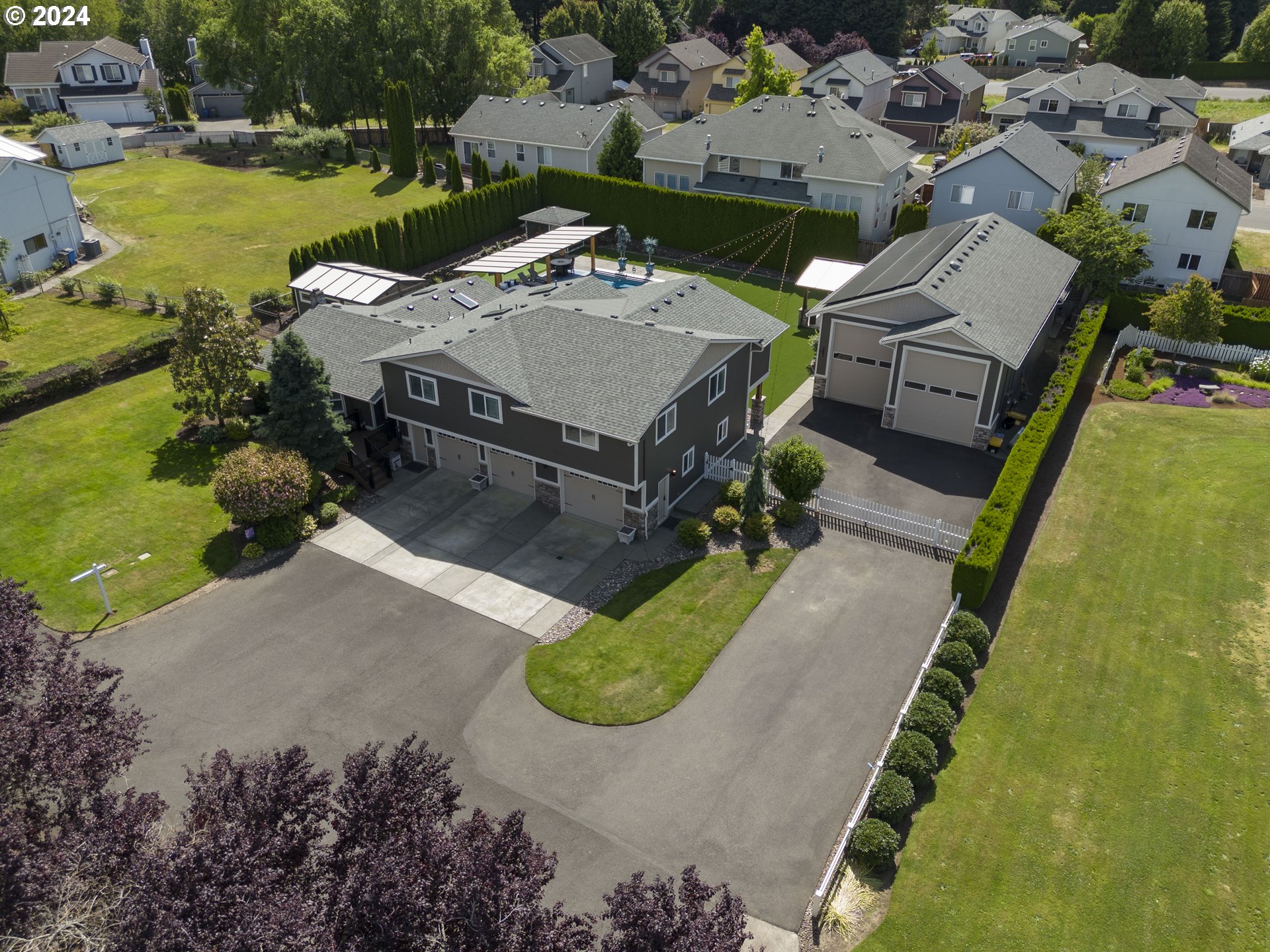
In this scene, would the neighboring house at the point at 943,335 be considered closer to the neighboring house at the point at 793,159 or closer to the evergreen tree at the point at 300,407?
the neighboring house at the point at 793,159

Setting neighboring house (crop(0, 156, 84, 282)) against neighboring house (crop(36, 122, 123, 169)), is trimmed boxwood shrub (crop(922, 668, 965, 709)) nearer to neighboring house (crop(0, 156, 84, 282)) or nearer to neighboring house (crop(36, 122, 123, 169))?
neighboring house (crop(0, 156, 84, 282))

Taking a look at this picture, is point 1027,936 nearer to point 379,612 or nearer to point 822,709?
point 822,709

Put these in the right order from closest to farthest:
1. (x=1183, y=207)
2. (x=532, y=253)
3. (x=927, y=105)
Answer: (x=1183, y=207) → (x=532, y=253) → (x=927, y=105)

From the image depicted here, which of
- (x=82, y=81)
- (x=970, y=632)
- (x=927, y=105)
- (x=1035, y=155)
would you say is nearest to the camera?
(x=970, y=632)

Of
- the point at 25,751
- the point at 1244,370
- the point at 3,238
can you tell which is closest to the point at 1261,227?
the point at 1244,370

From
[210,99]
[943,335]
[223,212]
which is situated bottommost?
[223,212]

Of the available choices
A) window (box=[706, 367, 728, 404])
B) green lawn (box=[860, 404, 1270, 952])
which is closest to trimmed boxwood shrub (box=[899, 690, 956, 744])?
green lawn (box=[860, 404, 1270, 952])

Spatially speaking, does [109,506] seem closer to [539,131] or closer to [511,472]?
[511,472]

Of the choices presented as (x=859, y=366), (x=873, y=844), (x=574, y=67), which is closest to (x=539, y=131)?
(x=574, y=67)
